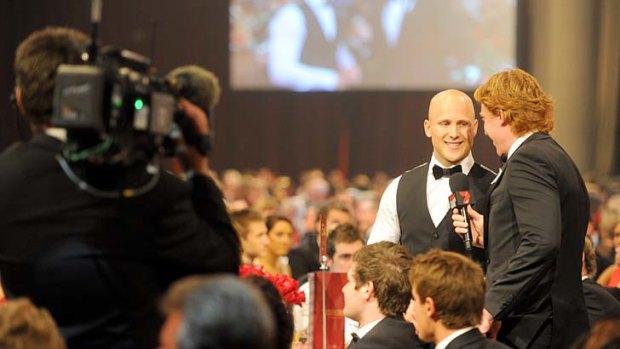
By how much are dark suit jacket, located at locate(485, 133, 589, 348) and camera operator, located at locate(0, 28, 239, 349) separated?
160cm

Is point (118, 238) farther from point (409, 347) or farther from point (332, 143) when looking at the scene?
point (332, 143)

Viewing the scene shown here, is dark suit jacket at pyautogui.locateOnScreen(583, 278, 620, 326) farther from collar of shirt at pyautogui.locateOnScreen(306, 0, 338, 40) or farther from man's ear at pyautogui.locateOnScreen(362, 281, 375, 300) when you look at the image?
collar of shirt at pyautogui.locateOnScreen(306, 0, 338, 40)

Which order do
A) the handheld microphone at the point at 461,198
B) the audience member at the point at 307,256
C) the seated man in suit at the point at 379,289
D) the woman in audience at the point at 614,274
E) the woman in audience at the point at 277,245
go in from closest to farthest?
the seated man in suit at the point at 379,289, the handheld microphone at the point at 461,198, the woman in audience at the point at 614,274, the woman in audience at the point at 277,245, the audience member at the point at 307,256

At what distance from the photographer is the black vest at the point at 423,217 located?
496cm

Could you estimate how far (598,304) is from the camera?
5398mm

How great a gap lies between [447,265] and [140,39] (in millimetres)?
14085

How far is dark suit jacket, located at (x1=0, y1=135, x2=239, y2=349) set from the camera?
291 centimetres

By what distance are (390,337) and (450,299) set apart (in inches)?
23.7

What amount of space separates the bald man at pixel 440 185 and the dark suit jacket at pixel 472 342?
1086 millimetres

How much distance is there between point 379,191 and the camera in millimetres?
16688

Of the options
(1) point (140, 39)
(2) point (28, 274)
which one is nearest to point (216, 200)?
(2) point (28, 274)

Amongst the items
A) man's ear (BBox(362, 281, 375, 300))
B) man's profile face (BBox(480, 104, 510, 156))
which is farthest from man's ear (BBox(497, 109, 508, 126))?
man's ear (BBox(362, 281, 375, 300))

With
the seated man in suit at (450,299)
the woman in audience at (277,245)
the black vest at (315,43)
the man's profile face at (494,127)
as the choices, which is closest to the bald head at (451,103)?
the man's profile face at (494,127)

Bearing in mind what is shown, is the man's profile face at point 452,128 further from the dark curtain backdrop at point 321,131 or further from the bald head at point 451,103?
the dark curtain backdrop at point 321,131
